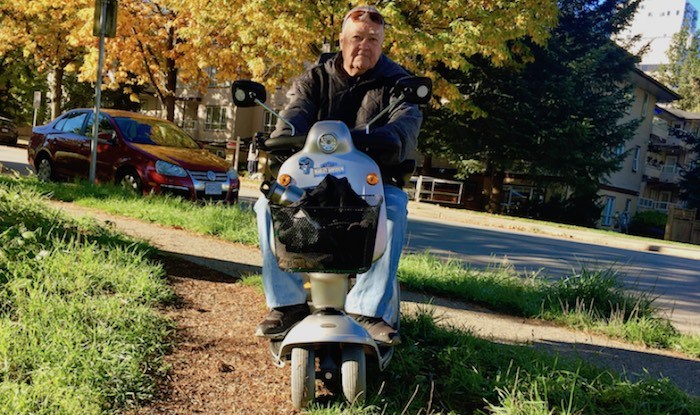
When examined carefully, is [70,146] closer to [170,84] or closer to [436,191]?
[170,84]

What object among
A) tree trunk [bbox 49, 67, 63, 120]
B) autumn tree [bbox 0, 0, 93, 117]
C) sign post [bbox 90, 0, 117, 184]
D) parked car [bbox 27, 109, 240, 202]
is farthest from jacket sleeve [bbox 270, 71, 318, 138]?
tree trunk [bbox 49, 67, 63, 120]

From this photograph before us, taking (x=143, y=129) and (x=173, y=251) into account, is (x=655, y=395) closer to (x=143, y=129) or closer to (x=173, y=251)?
(x=173, y=251)

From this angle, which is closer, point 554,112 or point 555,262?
point 555,262

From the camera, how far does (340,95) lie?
3.43 metres

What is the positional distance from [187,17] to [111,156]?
12.0m

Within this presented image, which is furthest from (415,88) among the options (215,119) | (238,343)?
(215,119)

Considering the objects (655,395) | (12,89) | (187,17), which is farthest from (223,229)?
(12,89)

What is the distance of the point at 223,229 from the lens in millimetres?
7105

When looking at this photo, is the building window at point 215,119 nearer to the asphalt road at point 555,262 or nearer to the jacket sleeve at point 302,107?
the asphalt road at point 555,262

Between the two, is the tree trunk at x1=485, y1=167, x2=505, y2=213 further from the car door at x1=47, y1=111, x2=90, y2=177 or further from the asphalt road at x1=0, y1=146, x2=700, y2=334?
the car door at x1=47, y1=111, x2=90, y2=177

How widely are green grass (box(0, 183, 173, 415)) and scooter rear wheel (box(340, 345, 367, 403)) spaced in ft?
2.75

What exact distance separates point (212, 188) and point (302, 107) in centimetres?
655

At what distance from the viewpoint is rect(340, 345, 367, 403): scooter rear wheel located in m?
2.50

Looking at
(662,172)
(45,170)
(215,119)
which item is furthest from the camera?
(662,172)
